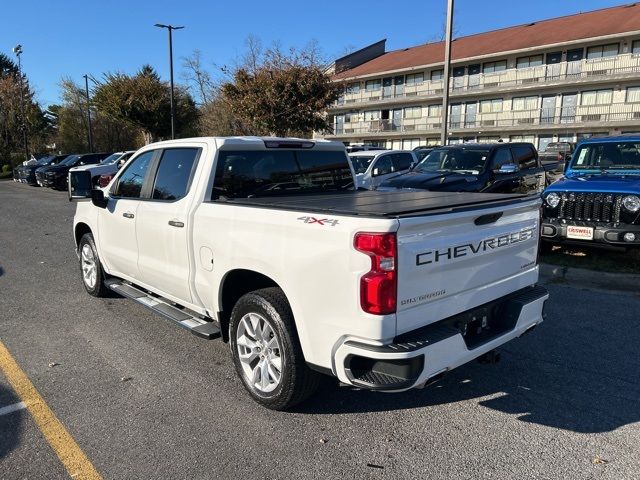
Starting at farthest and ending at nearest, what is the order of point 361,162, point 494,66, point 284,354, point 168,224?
point 494,66
point 361,162
point 168,224
point 284,354

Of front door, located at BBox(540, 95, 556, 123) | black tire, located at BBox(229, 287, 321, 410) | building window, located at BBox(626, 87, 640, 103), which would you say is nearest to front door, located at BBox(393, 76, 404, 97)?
front door, located at BBox(540, 95, 556, 123)

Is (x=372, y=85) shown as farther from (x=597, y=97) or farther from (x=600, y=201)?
(x=600, y=201)

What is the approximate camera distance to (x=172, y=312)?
13.9ft

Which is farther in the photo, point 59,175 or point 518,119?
point 518,119

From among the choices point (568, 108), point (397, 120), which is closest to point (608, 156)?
point (568, 108)

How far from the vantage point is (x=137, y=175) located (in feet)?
16.0

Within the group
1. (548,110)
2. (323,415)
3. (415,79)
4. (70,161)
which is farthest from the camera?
(415,79)

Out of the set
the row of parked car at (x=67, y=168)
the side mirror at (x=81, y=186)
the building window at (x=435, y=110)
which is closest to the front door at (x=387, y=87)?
the building window at (x=435, y=110)

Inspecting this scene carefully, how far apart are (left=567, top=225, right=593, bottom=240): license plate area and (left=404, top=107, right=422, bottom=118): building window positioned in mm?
39292

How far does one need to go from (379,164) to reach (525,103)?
96.2 ft

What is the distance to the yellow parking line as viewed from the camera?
2785 millimetres

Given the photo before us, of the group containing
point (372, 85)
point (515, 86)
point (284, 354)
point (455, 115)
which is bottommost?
point (284, 354)

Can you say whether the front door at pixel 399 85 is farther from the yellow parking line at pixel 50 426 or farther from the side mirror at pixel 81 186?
the yellow parking line at pixel 50 426

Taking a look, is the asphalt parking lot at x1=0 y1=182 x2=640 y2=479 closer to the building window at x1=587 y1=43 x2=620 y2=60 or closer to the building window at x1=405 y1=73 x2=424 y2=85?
the building window at x1=587 y1=43 x2=620 y2=60
